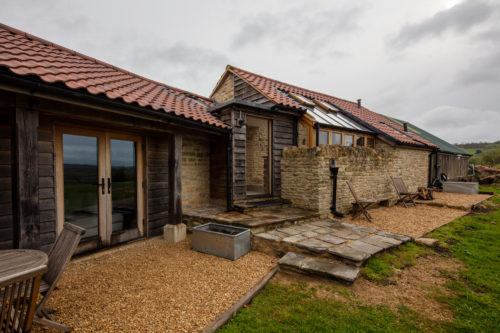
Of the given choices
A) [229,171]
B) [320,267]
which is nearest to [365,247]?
[320,267]

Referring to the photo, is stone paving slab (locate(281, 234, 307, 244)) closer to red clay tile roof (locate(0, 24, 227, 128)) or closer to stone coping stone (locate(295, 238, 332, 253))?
stone coping stone (locate(295, 238, 332, 253))

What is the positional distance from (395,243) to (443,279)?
3.48ft

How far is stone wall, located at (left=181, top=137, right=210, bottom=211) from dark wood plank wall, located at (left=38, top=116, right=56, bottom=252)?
2855mm

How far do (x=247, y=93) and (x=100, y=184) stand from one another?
6.19 m

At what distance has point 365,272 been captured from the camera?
3352 millimetres

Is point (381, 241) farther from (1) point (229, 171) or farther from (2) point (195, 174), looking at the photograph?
(2) point (195, 174)

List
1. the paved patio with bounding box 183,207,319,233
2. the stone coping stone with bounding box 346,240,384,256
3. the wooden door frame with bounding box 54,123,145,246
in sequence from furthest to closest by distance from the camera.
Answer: the paved patio with bounding box 183,207,319,233 → the wooden door frame with bounding box 54,123,145,246 → the stone coping stone with bounding box 346,240,384,256

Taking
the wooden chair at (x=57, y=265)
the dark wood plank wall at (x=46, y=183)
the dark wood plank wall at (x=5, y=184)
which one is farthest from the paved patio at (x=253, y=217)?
the dark wood plank wall at (x=5, y=184)

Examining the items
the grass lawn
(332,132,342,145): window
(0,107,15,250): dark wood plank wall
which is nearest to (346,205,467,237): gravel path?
the grass lawn

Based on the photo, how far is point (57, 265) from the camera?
218 centimetres

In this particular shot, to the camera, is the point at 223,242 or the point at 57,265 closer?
the point at 57,265

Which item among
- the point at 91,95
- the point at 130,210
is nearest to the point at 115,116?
the point at 91,95

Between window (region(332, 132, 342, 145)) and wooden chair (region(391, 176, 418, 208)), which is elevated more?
window (region(332, 132, 342, 145))

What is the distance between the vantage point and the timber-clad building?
2.87 metres
